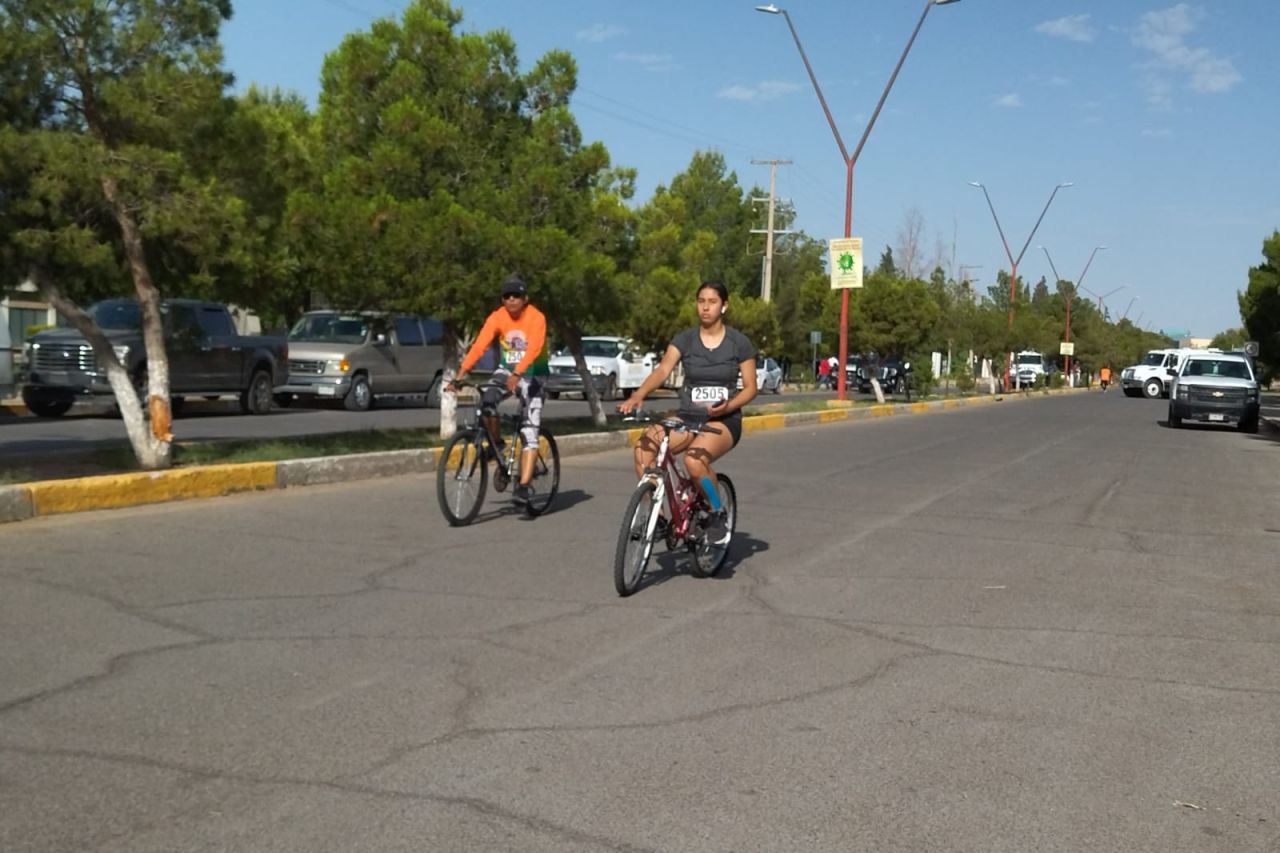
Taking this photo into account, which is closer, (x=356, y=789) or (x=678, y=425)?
(x=356, y=789)

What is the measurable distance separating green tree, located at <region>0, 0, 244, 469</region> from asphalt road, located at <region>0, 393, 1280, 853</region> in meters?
2.04

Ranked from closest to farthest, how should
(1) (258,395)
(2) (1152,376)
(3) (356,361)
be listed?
(1) (258,395), (3) (356,361), (2) (1152,376)

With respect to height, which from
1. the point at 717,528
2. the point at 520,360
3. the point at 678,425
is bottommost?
the point at 717,528

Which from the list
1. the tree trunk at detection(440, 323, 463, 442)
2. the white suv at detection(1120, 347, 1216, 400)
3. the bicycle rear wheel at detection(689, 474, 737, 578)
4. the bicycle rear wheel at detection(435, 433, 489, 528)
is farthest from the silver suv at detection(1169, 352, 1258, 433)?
the white suv at detection(1120, 347, 1216, 400)

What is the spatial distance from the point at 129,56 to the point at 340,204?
4.20 m

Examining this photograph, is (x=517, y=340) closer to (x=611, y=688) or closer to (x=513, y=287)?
(x=513, y=287)

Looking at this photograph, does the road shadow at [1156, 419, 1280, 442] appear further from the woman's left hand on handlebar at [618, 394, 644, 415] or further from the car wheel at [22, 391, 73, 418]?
the woman's left hand on handlebar at [618, 394, 644, 415]

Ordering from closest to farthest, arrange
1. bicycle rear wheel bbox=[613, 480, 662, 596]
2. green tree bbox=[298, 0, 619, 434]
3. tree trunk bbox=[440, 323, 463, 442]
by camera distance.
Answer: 1. bicycle rear wheel bbox=[613, 480, 662, 596]
2. green tree bbox=[298, 0, 619, 434]
3. tree trunk bbox=[440, 323, 463, 442]

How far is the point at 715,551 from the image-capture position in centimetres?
806

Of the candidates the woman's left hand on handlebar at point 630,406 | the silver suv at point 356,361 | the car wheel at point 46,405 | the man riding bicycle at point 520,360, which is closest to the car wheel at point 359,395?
the silver suv at point 356,361

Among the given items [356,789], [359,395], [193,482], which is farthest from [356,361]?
[356,789]

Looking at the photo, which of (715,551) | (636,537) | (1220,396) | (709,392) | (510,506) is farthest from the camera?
(1220,396)

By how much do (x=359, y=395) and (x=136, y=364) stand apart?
608 cm

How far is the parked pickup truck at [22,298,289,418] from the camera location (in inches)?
750
